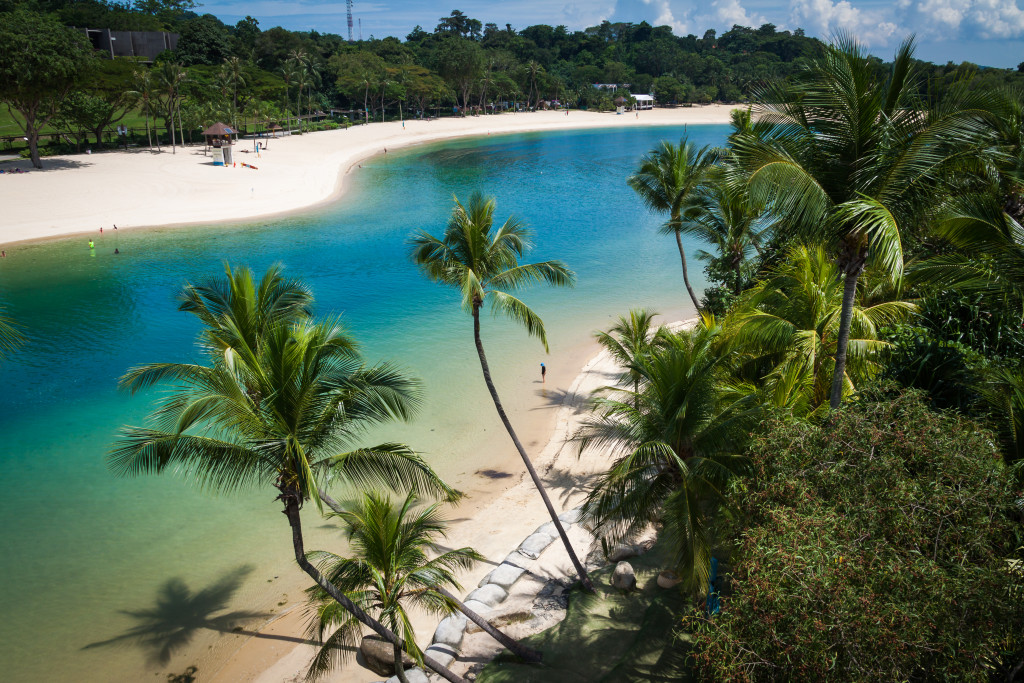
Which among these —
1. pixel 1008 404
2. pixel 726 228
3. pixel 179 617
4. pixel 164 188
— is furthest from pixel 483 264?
pixel 164 188

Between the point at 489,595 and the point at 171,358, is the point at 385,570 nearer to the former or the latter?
the point at 489,595

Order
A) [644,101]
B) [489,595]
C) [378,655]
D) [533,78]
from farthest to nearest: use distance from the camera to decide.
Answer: [644,101] < [533,78] < [489,595] < [378,655]

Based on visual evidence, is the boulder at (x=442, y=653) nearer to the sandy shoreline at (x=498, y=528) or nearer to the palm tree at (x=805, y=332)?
the sandy shoreline at (x=498, y=528)

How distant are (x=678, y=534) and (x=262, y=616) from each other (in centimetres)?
839

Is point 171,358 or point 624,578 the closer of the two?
point 624,578

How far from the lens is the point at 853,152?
26.6ft

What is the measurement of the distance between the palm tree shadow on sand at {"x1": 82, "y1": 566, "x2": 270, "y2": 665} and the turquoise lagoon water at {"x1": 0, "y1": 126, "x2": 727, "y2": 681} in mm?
29

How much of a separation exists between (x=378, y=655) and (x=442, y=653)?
4.07ft

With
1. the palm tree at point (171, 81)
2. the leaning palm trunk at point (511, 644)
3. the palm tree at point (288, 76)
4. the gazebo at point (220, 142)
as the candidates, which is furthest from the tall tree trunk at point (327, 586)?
the palm tree at point (288, 76)

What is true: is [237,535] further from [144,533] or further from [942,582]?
[942,582]

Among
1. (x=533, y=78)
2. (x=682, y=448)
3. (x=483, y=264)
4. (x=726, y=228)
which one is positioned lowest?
(x=682, y=448)

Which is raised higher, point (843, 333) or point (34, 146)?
point (34, 146)

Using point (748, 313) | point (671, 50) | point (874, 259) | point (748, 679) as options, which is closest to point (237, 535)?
point (748, 313)

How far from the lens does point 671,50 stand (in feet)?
475
